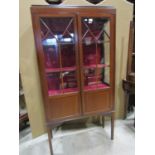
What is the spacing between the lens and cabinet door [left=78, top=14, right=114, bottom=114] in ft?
5.70

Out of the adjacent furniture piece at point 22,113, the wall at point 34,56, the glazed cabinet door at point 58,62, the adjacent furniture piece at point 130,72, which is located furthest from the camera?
the adjacent furniture piece at point 22,113

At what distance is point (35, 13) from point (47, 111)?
106 cm

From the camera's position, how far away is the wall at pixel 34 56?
1.86 m

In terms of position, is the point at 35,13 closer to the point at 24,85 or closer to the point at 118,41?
the point at 24,85

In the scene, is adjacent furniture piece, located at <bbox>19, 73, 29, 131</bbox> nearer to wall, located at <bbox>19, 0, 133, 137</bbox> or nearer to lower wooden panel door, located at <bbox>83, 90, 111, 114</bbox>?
wall, located at <bbox>19, 0, 133, 137</bbox>

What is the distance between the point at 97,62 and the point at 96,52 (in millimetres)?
126

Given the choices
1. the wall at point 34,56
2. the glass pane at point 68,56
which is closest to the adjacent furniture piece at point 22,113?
the wall at point 34,56

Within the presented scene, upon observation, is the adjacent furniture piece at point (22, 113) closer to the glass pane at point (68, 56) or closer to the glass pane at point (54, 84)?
the glass pane at point (54, 84)

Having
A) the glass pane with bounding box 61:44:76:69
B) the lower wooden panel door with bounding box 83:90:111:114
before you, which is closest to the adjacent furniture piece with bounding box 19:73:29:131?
the glass pane with bounding box 61:44:76:69

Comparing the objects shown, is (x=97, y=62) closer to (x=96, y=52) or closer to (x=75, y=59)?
(x=96, y=52)

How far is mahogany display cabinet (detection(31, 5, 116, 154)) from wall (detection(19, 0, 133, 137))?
1.14 ft

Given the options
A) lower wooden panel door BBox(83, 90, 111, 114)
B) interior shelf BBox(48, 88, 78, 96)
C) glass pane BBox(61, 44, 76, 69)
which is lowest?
lower wooden panel door BBox(83, 90, 111, 114)

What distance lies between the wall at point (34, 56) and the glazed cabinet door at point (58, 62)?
347 millimetres
